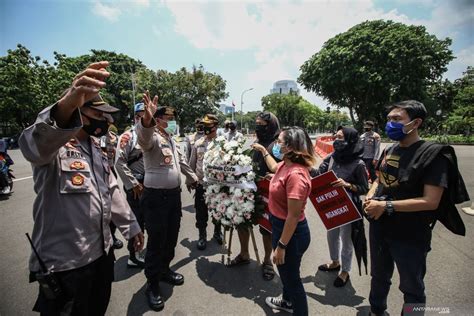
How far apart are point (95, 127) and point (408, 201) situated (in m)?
2.62

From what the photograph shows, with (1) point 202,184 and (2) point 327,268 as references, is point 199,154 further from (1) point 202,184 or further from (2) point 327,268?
(2) point 327,268

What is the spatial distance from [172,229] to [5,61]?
104 ft

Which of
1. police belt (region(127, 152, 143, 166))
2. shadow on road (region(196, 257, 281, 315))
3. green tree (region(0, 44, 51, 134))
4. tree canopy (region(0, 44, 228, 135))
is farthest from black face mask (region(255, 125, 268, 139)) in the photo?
green tree (region(0, 44, 51, 134))

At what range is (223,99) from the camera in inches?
1446

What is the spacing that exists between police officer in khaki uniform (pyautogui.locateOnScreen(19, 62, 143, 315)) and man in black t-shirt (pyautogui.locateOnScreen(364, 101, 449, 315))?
2.33m

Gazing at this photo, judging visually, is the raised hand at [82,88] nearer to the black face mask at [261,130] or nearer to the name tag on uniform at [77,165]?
the name tag on uniform at [77,165]

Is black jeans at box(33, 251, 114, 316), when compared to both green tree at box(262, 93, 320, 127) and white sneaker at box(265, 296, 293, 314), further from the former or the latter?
green tree at box(262, 93, 320, 127)

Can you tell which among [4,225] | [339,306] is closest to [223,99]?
[4,225]

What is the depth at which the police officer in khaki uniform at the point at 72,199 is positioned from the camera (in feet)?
4.45

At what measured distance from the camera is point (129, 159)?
3.64 m

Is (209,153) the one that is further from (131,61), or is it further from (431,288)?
(131,61)

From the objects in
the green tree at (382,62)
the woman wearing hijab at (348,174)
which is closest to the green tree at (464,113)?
the green tree at (382,62)

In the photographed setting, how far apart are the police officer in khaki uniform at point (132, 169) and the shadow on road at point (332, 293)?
2.45 m

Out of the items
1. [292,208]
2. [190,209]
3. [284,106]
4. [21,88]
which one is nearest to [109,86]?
[21,88]
